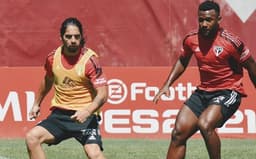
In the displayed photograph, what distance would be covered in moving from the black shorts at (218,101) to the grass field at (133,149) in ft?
8.42

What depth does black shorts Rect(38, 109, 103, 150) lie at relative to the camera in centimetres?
889

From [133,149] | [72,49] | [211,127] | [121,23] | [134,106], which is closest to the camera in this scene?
[72,49]

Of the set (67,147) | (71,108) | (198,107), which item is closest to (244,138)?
(67,147)

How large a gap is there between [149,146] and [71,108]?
494 centimetres

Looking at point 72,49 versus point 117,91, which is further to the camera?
point 117,91

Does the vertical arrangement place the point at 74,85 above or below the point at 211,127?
above

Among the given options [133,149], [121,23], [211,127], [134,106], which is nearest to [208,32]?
[211,127]

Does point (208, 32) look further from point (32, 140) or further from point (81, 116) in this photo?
point (32, 140)

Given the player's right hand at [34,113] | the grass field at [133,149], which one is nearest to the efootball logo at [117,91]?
the grass field at [133,149]

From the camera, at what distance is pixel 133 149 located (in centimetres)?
1323

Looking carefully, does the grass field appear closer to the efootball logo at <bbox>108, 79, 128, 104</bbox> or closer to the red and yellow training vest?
the efootball logo at <bbox>108, 79, 128, 104</bbox>

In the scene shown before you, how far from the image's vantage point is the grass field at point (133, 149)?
12.3 m

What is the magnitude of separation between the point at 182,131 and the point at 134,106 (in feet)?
18.7

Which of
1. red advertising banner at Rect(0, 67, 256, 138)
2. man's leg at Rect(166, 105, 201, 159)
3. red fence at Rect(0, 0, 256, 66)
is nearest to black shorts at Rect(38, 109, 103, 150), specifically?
man's leg at Rect(166, 105, 201, 159)
